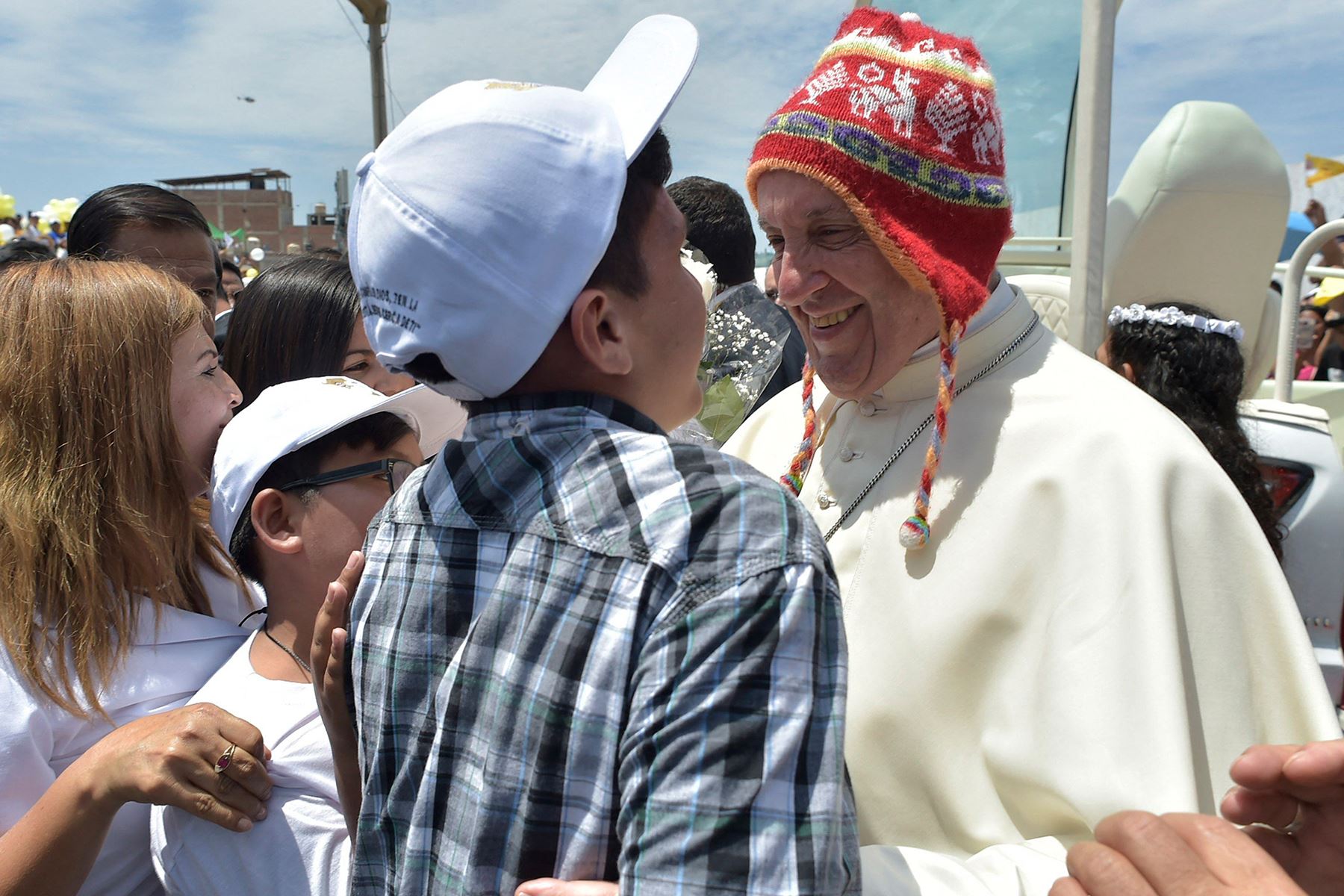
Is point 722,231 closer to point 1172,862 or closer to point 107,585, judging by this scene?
point 107,585

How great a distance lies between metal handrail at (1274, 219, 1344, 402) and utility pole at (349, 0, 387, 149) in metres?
10.5

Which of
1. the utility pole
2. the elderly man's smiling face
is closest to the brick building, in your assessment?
the utility pole

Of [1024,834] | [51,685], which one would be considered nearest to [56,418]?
[51,685]

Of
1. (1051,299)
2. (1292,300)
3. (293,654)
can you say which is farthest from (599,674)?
(1292,300)

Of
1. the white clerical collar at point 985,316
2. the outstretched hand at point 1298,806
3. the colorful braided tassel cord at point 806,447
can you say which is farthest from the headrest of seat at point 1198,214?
the outstretched hand at point 1298,806

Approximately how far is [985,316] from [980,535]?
1.57 feet

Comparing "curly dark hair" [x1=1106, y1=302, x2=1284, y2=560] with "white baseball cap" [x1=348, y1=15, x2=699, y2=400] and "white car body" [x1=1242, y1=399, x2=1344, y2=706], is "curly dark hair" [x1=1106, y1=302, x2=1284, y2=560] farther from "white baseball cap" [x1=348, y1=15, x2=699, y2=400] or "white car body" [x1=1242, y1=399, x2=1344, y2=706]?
"white baseball cap" [x1=348, y1=15, x2=699, y2=400]

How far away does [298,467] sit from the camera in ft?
5.97

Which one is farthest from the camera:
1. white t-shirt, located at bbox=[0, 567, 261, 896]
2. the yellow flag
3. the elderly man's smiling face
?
the yellow flag

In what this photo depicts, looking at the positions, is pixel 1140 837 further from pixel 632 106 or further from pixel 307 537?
pixel 307 537

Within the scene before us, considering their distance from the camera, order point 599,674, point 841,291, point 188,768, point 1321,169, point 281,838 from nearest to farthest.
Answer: point 599,674 < point 188,768 < point 281,838 < point 841,291 < point 1321,169

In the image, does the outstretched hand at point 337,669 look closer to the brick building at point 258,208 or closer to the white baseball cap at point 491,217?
the white baseball cap at point 491,217

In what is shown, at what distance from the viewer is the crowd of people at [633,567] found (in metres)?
0.89

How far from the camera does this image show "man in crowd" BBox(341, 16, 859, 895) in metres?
0.82
